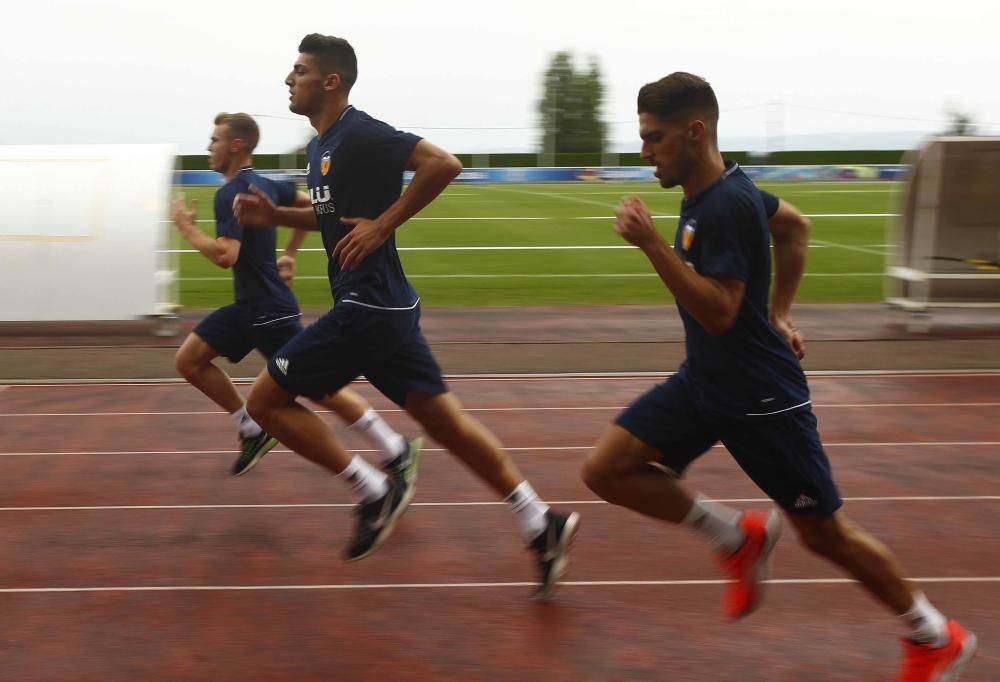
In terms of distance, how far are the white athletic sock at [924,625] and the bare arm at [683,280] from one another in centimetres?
97

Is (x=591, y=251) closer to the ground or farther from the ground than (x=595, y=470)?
closer to the ground

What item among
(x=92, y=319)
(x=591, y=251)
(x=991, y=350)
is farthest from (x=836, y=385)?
(x=591, y=251)

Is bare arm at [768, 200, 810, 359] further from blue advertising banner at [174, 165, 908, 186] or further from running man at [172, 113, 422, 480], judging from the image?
blue advertising banner at [174, 165, 908, 186]

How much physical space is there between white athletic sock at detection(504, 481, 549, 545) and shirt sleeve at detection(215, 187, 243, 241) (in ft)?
7.10

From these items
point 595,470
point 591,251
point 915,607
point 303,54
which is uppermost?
point 303,54

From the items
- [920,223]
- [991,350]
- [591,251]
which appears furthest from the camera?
[591,251]

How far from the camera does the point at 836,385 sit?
838cm

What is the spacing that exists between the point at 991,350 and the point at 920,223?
5.79 ft

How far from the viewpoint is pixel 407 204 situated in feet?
14.0

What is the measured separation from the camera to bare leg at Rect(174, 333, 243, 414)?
5.89 meters

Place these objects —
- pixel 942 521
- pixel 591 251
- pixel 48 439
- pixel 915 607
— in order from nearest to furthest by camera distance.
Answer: pixel 915 607 < pixel 942 521 < pixel 48 439 < pixel 591 251

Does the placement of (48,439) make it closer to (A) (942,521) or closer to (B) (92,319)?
(B) (92,319)

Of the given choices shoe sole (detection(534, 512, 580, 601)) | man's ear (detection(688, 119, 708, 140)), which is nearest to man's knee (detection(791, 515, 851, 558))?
shoe sole (detection(534, 512, 580, 601))

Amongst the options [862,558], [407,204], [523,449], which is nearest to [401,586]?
[407,204]
